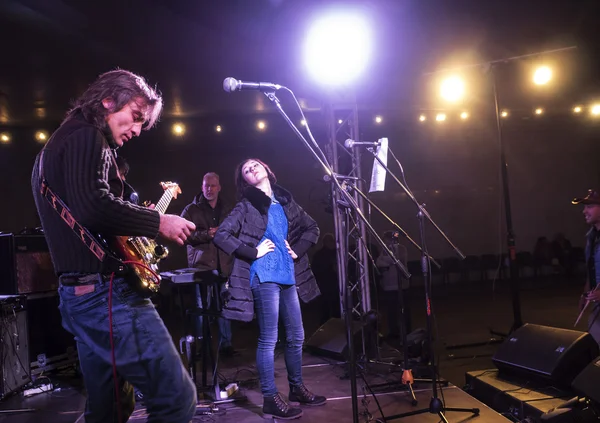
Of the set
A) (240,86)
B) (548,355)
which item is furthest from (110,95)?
(548,355)

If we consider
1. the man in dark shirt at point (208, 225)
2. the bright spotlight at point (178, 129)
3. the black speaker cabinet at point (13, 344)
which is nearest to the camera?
the black speaker cabinet at point (13, 344)

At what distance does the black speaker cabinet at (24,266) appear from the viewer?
5.30 meters

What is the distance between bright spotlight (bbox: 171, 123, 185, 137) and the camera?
11820 mm

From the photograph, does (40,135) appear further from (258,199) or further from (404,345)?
(404,345)

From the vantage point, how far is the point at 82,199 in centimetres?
167

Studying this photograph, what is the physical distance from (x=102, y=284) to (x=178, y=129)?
10.6 m

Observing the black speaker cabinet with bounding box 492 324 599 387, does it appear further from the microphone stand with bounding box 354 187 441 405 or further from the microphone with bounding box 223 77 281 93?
the microphone with bounding box 223 77 281 93


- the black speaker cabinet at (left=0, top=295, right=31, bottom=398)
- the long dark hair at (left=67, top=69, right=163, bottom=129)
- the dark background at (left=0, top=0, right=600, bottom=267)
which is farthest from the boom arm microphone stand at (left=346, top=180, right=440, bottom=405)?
the black speaker cabinet at (left=0, top=295, right=31, bottom=398)

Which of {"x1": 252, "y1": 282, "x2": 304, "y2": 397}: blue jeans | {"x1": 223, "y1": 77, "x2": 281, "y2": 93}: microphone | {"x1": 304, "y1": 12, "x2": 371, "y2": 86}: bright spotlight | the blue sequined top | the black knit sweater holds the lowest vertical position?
{"x1": 252, "y1": 282, "x2": 304, "y2": 397}: blue jeans

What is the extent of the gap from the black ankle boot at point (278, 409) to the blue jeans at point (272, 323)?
5cm

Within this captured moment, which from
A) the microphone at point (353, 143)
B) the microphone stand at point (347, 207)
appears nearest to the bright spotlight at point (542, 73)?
the microphone at point (353, 143)

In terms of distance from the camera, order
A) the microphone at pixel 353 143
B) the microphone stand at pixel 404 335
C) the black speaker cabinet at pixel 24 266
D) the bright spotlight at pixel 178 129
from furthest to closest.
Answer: the bright spotlight at pixel 178 129, the black speaker cabinet at pixel 24 266, the microphone at pixel 353 143, the microphone stand at pixel 404 335

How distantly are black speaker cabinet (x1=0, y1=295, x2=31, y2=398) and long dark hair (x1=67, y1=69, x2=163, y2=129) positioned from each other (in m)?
3.96

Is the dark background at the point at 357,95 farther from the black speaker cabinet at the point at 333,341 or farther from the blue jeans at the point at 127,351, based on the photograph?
the blue jeans at the point at 127,351
